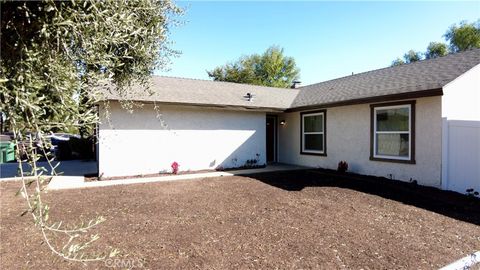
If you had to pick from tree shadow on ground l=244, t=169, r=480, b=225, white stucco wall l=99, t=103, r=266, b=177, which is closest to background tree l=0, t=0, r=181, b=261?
tree shadow on ground l=244, t=169, r=480, b=225

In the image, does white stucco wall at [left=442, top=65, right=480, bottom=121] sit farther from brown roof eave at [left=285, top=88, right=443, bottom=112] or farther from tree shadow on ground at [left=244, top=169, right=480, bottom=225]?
tree shadow on ground at [left=244, top=169, right=480, bottom=225]

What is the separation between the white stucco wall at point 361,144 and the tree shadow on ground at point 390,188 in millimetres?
488

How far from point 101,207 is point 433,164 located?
9170mm

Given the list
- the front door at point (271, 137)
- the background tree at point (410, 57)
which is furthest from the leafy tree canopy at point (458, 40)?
the front door at point (271, 137)

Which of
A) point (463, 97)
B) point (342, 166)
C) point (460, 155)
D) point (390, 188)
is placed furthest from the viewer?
point (342, 166)

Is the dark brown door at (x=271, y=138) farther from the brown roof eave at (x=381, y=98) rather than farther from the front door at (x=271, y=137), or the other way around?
the brown roof eave at (x=381, y=98)

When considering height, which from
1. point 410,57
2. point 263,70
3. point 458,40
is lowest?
point 263,70

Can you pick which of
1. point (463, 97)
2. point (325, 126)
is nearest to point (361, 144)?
point (325, 126)

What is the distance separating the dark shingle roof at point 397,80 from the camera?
9123 mm

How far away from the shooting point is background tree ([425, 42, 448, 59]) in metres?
36.5

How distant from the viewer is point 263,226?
5.36 m

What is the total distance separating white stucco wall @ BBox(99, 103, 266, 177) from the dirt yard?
2.32 metres

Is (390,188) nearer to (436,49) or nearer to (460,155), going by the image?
(460,155)

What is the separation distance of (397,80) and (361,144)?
2.67 metres
